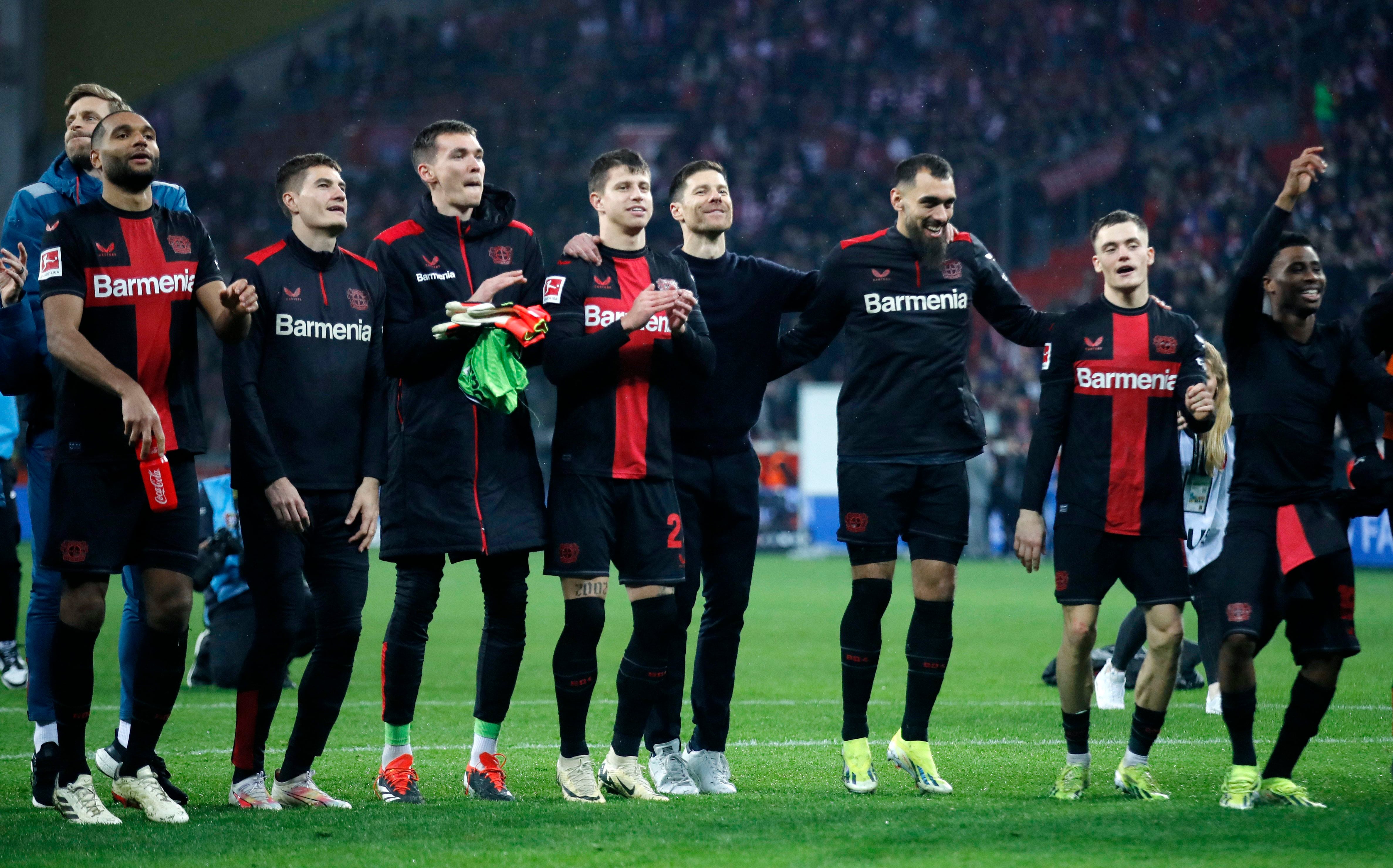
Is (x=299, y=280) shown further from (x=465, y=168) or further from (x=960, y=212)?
(x=960, y=212)

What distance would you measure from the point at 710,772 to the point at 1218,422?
3719mm

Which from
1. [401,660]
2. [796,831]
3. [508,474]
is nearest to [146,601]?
[401,660]

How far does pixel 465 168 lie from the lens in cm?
552

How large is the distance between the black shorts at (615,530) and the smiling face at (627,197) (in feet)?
3.14

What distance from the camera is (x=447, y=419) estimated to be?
212 inches

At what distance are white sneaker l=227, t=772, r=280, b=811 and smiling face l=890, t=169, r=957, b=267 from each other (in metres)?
3.11

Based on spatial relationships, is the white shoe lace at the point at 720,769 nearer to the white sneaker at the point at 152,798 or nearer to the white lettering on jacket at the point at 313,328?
the white sneaker at the point at 152,798

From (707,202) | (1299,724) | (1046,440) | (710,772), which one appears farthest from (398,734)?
(1299,724)

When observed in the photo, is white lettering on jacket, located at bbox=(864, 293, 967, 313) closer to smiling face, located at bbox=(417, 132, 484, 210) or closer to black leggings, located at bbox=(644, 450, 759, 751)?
black leggings, located at bbox=(644, 450, 759, 751)

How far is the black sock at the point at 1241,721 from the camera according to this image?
5.25 m

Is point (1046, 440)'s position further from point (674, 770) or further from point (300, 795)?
point (300, 795)

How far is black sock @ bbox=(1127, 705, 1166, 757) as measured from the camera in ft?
18.0

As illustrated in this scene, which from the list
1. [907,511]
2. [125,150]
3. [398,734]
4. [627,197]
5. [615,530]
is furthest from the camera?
[907,511]

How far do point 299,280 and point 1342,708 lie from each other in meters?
5.81
